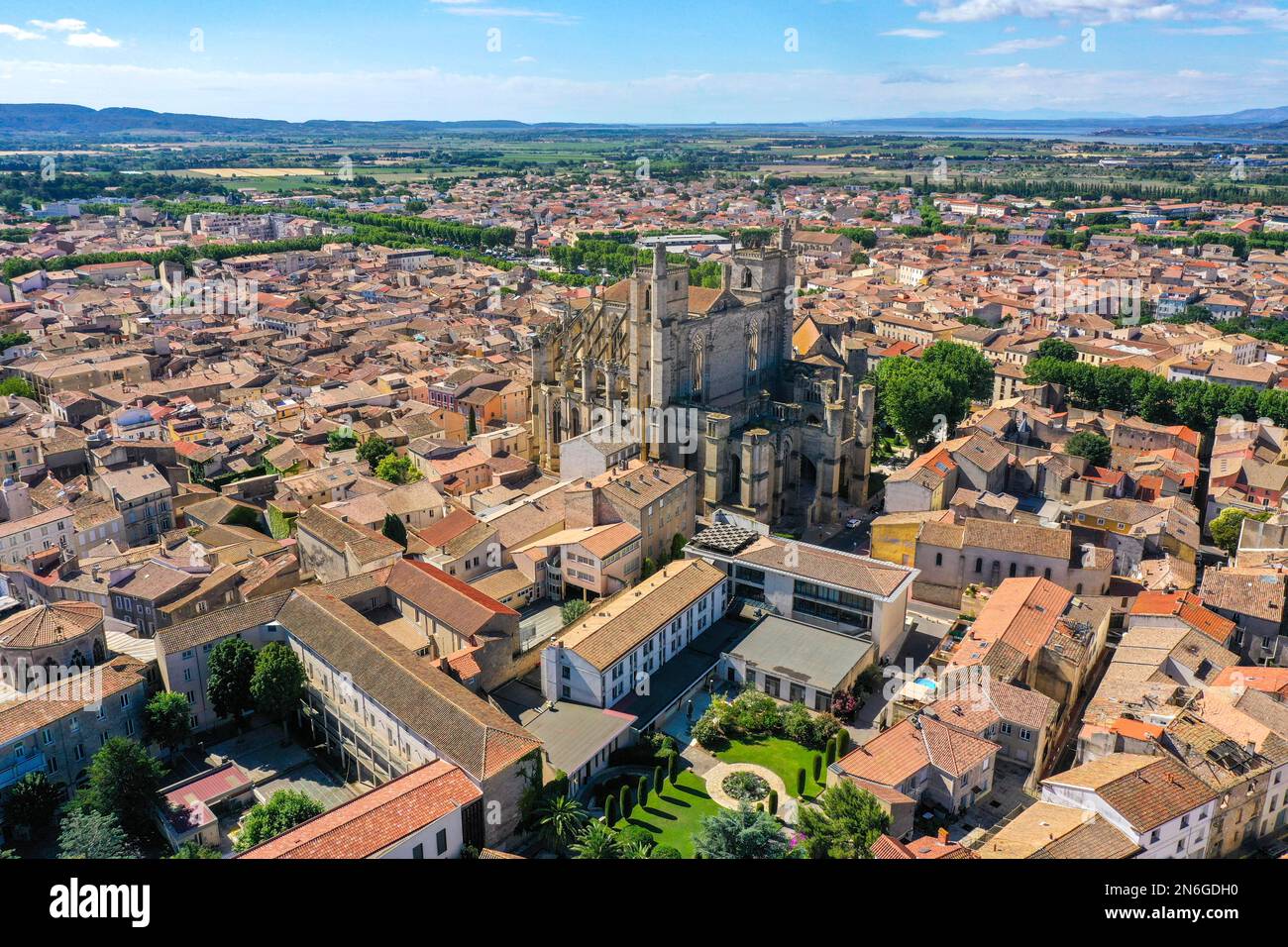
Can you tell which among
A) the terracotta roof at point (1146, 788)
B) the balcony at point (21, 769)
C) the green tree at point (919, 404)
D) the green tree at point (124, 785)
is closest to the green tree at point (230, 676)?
the green tree at point (124, 785)

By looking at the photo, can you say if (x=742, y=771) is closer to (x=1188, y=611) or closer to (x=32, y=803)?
(x=1188, y=611)

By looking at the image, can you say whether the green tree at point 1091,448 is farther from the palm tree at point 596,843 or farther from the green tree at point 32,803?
the green tree at point 32,803

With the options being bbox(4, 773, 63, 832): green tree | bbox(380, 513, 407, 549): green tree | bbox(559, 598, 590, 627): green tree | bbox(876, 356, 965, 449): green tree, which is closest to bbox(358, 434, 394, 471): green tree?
bbox(380, 513, 407, 549): green tree

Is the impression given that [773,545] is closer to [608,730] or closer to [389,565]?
[608,730]
